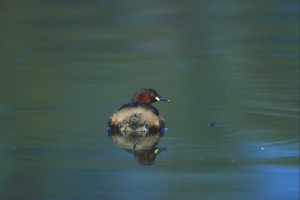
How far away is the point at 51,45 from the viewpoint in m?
Result: 14.4

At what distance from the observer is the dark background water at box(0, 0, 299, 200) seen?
7.09 m

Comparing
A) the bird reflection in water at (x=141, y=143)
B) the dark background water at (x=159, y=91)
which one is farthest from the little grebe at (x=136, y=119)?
the dark background water at (x=159, y=91)

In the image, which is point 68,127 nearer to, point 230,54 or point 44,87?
point 44,87

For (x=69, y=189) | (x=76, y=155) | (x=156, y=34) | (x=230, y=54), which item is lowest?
(x=69, y=189)

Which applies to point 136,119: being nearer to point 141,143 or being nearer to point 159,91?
point 141,143

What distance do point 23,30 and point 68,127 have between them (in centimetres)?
751

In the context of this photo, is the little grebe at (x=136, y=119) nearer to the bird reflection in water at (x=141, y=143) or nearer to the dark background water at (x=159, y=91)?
the bird reflection in water at (x=141, y=143)

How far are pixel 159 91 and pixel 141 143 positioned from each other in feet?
8.34

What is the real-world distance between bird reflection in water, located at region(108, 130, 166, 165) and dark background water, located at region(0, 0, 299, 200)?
8 cm

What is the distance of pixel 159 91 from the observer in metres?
10.7

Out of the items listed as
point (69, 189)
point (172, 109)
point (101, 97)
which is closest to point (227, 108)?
point (172, 109)

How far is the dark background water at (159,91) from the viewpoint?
7.09 meters

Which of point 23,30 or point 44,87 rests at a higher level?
point 23,30

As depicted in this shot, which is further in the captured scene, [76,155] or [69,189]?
[76,155]
